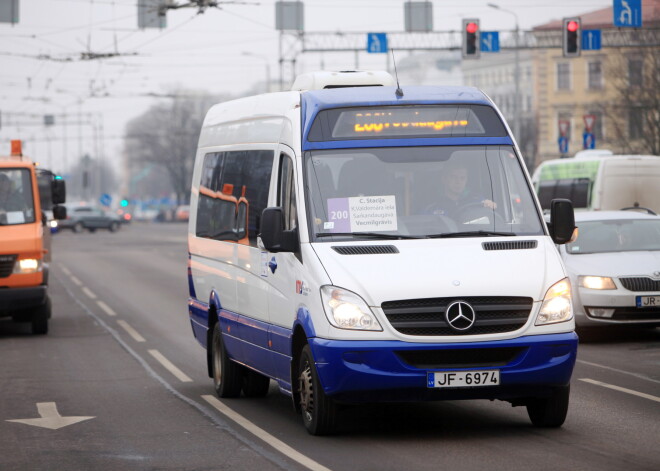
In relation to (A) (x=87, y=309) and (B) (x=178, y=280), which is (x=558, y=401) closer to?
(A) (x=87, y=309)

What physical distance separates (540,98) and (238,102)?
3282 inches

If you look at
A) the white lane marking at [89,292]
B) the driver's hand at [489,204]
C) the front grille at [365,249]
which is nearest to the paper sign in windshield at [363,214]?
the front grille at [365,249]

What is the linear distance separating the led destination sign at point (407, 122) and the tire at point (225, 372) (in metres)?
2.79

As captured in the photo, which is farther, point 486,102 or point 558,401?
point 486,102

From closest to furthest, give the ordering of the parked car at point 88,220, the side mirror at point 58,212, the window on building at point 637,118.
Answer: the side mirror at point 58,212, the window on building at point 637,118, the parked car at point 88,220

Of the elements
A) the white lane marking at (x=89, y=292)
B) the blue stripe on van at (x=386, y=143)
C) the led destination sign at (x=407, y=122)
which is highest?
the led destination sign at (x=407, y=122)

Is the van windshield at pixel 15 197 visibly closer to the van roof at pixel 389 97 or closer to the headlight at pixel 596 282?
the headlight at pixel 596 282

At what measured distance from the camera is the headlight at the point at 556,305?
30.4 ft

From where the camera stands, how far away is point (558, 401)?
963cm

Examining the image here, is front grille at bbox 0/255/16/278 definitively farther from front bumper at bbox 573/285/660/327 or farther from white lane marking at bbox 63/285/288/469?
front bumper at bbox 573/285/660/327

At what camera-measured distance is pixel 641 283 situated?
16422mm

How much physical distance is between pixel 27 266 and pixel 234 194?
7.88m

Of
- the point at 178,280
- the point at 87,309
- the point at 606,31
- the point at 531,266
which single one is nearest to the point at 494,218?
the point at 531,266

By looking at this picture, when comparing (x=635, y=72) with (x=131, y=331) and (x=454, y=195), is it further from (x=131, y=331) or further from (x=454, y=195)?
(x=454, y=195)
